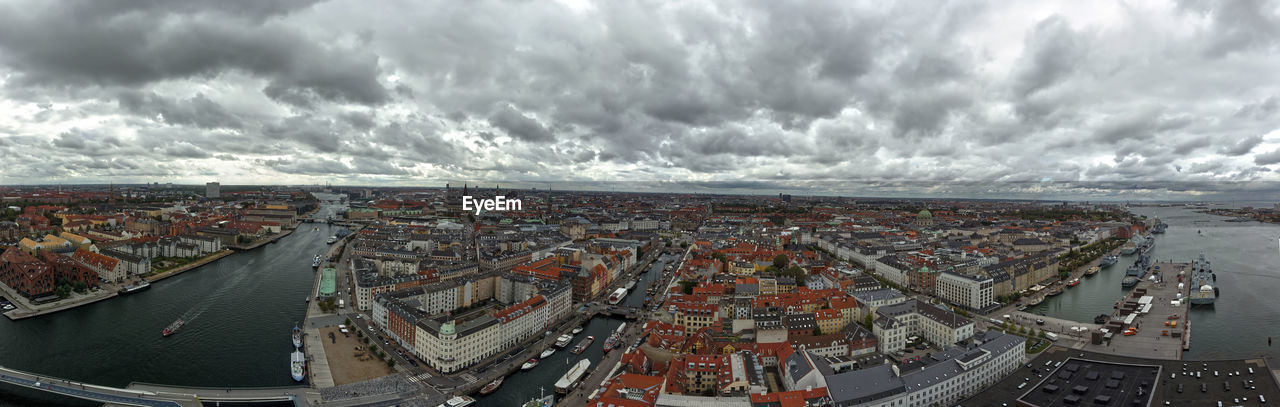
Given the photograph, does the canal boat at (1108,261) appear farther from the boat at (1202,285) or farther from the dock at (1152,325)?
the dock at (1152,325)

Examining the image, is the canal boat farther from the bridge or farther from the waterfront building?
the bridge

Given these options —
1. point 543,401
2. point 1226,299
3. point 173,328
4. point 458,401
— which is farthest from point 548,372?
point 1226,299

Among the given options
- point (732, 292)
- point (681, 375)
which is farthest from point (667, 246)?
point (681, 375)

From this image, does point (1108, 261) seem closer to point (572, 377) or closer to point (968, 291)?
point (968, 291)

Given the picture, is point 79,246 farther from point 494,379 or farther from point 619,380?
point 619,380

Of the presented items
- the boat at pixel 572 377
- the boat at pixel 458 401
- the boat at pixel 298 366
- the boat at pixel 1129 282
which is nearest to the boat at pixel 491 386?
the boat at pixel 458 401

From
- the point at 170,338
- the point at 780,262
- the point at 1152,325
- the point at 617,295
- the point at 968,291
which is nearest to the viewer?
the point at 170,338
